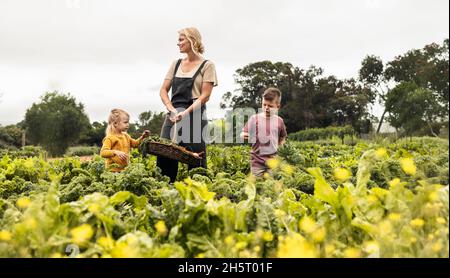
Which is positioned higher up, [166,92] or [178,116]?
[166,92]

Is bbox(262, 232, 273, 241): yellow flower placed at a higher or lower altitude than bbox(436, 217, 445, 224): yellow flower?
lower

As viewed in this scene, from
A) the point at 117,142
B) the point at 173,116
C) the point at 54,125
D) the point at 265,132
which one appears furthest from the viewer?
the point at 54,125

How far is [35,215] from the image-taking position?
5.29 ft

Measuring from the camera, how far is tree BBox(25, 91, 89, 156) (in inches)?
1013

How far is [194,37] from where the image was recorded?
16.7 ft

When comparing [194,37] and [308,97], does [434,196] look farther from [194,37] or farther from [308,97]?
[308,97]

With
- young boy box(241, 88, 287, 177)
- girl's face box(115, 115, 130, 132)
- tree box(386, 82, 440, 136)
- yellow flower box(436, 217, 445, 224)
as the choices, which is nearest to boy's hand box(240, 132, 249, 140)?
young boy box(241, 88, 287, 177)

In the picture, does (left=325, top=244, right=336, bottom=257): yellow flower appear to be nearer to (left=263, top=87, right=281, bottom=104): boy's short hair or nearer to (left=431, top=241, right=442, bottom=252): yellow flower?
(left=431, top=241, right=442, bottom=252): yellow flower

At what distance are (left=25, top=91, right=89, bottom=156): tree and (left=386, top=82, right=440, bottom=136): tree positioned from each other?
23893mm

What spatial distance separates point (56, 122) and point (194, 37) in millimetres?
23161

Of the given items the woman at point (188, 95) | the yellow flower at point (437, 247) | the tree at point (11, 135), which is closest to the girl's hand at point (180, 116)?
the woman at point (188, 95)

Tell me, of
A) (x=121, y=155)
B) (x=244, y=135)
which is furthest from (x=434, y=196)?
(x=121, y=155)
